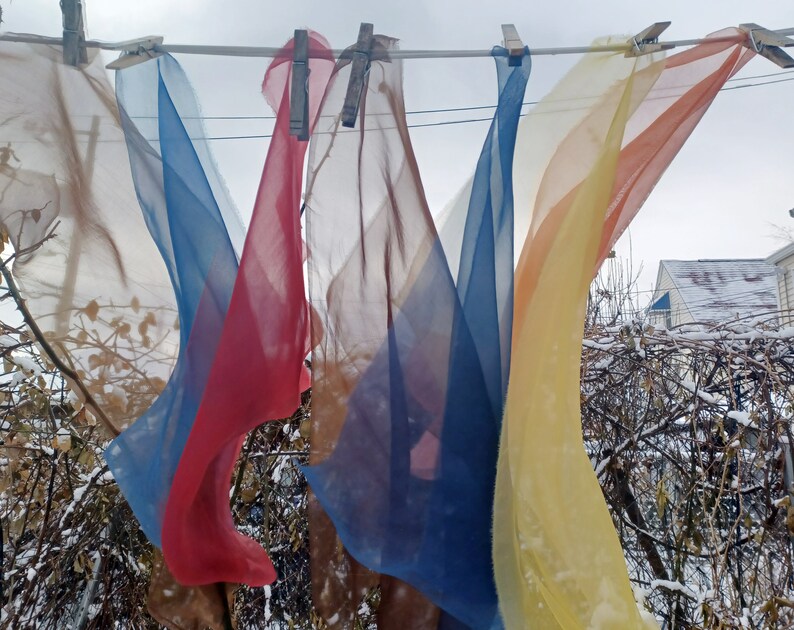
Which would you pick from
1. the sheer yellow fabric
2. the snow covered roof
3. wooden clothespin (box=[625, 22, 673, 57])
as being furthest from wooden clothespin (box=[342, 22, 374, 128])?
the snow covered roof

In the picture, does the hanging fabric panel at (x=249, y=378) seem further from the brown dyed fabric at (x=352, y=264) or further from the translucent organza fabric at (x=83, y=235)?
the translucent organza fabric at (x=83, y=235)

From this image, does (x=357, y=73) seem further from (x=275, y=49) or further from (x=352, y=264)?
(x=352, y=264)

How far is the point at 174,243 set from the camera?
129cm

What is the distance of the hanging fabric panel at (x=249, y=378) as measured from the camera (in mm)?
1167

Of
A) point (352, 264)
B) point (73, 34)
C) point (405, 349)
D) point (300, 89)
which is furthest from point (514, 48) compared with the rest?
point (73, 34)

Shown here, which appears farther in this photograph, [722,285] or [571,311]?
[722,285]

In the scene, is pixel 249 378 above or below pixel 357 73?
below

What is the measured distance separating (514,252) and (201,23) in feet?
4.05

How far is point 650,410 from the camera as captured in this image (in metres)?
2.55

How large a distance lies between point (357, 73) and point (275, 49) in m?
0.20

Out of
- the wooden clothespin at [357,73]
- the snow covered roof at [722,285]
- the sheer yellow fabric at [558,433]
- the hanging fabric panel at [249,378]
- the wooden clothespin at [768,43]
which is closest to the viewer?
the sheer yellow fabric at [558,433]

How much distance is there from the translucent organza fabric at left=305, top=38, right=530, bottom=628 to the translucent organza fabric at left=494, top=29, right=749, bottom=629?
52 mm

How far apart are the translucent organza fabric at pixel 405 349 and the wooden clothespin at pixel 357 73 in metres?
0.03

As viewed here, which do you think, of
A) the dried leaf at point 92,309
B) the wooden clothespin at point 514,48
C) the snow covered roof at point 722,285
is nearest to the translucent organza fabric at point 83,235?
the dried leaf at point 92,309
